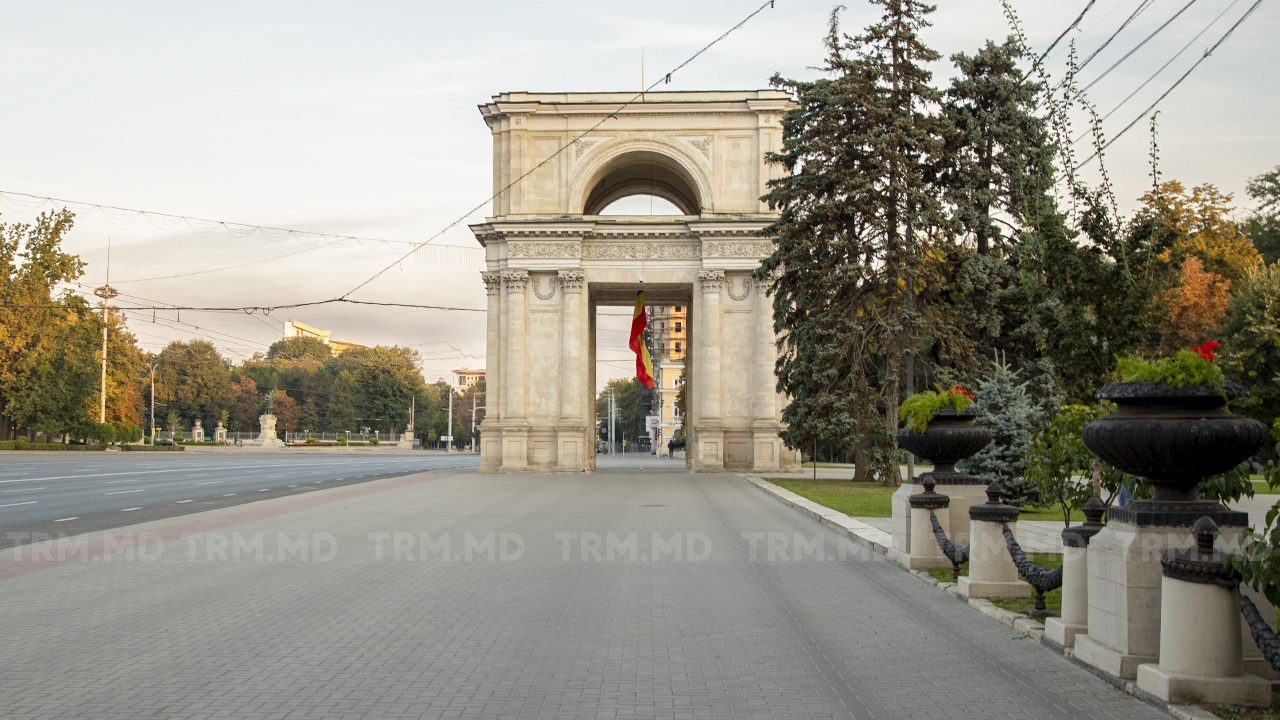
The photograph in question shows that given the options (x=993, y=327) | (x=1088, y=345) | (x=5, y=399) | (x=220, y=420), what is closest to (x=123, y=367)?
(x=5, y=399)

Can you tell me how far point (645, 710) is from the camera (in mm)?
6102

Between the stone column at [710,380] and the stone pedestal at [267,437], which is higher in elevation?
the stone column at [710,380]

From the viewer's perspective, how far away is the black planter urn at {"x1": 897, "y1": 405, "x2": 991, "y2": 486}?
12.1 metres

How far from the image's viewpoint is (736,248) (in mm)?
44094

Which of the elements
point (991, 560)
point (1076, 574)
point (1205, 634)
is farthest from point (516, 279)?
point (1205, 634)

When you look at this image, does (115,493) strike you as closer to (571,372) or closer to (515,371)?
(515,371)

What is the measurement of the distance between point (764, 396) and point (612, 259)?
30.9ft

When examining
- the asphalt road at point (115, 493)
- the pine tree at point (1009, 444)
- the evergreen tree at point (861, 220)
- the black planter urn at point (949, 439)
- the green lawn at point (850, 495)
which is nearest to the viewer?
the black planter urn at point (949, 439)

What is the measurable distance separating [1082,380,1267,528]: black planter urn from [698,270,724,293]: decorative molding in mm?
37579

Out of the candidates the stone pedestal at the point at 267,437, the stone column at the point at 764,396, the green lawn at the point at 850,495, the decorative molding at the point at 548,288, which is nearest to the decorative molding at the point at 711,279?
the stone column at the point at 764,396

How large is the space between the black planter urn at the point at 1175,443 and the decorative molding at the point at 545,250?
1509 inches

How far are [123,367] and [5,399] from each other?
11.9m

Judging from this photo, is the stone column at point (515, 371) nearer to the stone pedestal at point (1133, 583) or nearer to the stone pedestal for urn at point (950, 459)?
the stone pedestal for urn at point (950, 459)

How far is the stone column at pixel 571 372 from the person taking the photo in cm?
4397
